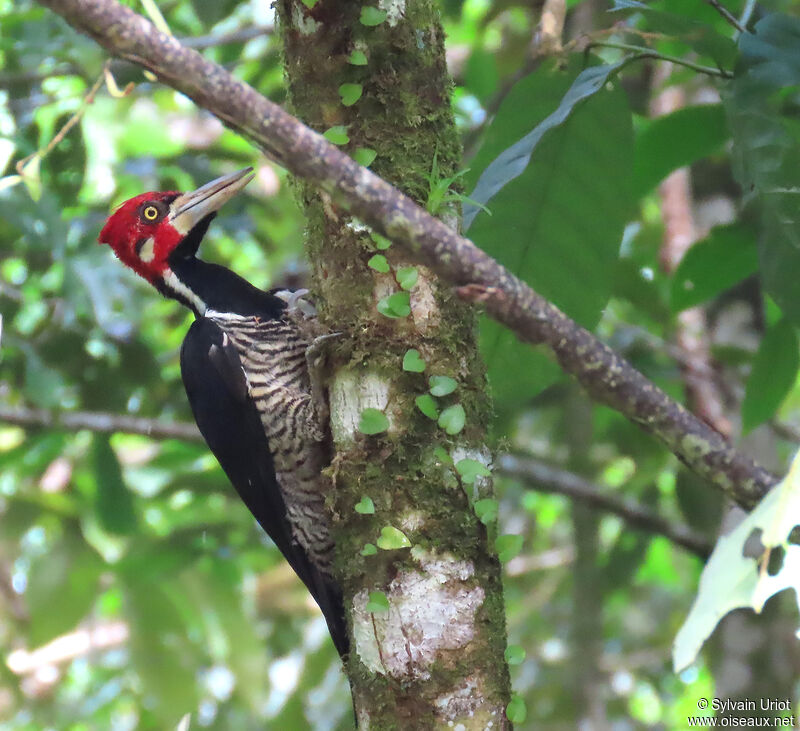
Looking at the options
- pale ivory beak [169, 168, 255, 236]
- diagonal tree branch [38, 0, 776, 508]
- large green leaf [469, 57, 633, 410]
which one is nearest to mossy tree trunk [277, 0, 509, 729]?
large green leaf [469, 57, 633, 410]

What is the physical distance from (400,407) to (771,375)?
1.23 m

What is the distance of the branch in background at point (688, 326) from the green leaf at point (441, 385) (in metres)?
2.05

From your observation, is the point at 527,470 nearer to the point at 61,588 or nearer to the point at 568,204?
the point at 568,204

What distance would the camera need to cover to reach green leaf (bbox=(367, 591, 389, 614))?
185 centimetres

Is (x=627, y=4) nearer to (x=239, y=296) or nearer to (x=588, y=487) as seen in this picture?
(x=239, y=296)

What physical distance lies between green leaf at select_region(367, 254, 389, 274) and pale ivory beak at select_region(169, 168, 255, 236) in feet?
4.72

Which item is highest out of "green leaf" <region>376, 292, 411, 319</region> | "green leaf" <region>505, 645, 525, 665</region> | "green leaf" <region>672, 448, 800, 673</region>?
"green leaf" <region>376, 292, 411, 319</region>

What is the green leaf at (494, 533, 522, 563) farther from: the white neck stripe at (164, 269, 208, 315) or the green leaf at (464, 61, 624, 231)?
the white neck stripe at (164, 269, 208, 315)

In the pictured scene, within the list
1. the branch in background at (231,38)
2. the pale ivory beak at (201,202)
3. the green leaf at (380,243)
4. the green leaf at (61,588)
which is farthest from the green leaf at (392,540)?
the branch in background at (231,38)

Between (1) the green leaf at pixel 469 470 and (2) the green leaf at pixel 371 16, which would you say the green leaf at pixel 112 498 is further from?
(2) the green leaf at pixel 371 16

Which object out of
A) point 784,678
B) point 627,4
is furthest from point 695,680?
point 627,4

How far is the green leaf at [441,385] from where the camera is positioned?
1.91 m

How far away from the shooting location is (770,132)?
2072mm

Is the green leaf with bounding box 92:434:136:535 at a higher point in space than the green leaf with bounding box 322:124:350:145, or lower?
higher
